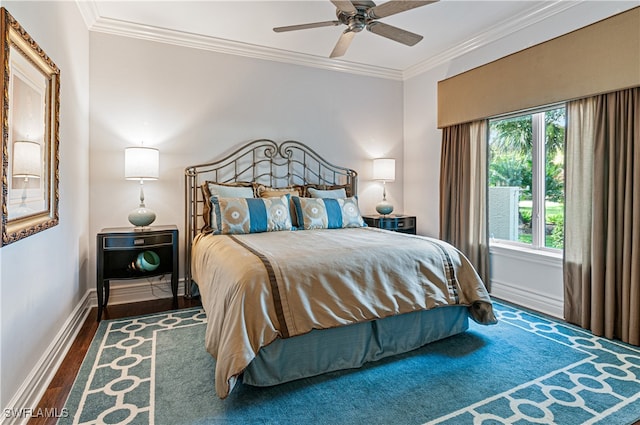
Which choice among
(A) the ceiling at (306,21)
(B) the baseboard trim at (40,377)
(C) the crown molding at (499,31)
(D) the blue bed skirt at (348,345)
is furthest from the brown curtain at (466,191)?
(B) the baseboard trim at (40,377)

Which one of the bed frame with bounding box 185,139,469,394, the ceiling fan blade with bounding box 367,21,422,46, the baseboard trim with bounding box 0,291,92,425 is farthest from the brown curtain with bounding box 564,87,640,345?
the baseboard trim with bounding box 0,291,92,425

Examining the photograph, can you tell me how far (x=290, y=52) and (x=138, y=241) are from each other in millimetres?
2728

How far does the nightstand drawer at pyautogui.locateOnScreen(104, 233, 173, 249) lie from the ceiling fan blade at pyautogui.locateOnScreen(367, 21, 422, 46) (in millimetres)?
2517

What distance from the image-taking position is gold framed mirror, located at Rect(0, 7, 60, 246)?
1.63 metres

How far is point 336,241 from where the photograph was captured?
2.79 metres

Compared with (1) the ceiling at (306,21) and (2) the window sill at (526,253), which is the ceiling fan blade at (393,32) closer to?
(1) the ceiling at (306,21)

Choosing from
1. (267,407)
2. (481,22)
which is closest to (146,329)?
(267,407)

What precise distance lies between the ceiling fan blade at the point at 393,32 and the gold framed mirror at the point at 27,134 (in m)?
2.17

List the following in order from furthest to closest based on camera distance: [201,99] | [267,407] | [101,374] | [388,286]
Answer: [201,99], [388,286], [101,374], [267,407]

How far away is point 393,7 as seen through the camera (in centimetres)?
245

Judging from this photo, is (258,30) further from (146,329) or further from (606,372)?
(606,372)

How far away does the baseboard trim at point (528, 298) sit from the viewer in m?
3.26

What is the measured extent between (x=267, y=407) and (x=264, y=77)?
357 cm

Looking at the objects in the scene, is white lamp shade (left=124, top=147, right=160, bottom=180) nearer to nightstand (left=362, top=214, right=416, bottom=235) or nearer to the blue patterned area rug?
the blue patterned area rug
